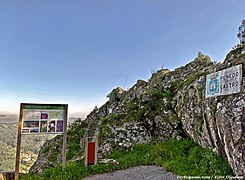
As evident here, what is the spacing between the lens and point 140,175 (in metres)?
6.46

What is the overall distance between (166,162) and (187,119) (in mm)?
2053

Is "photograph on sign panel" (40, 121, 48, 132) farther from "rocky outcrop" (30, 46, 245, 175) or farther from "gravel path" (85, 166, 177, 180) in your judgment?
"rocky outcrop" (30, 46, 245, 175)

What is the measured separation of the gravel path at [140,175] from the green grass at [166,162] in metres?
0.25

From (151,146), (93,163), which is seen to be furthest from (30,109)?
(151,146)

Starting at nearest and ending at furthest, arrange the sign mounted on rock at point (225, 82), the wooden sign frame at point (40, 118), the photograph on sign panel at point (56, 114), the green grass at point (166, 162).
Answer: the sign mounted on rock at point (225, 82), the green grass at point (166, 162), the wooden sign frame at point (40, 118), the photograph on sign panel at point (56, 114)

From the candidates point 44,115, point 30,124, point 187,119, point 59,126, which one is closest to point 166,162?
point 187,119

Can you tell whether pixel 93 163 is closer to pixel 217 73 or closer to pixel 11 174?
pixel 11 174

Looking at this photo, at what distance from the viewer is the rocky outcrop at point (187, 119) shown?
488 centimetres

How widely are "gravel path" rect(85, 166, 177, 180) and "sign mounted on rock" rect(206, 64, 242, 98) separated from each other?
2694 mm

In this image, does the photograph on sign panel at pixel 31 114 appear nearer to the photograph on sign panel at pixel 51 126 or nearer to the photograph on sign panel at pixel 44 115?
the photograph on sign panel at pixel 44 115

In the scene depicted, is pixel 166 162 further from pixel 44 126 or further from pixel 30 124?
pixel 30 124

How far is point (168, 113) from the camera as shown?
10453 mm

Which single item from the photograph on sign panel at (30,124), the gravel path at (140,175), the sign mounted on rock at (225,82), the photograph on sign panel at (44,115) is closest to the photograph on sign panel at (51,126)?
the photograph on sign panel at (44,115)

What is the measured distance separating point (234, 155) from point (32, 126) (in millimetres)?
5487
